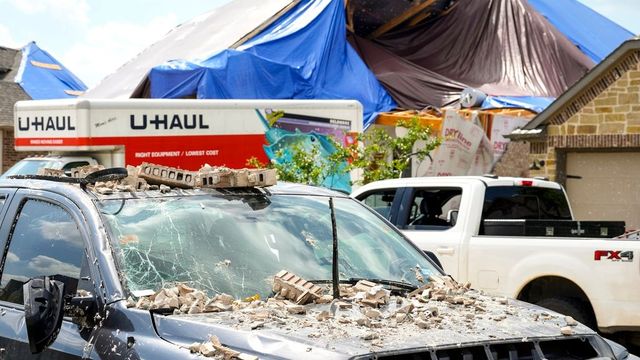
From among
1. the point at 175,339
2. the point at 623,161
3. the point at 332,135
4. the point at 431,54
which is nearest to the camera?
the point at 175,339

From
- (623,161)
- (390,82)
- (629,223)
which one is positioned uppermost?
(390,82)

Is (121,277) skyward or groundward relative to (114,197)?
groundward

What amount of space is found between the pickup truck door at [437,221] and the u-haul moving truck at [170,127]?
5.26m

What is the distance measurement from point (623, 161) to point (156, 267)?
1446cm

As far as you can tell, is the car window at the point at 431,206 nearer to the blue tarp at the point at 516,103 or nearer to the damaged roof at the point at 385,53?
the damaged roof at the point at 385,53

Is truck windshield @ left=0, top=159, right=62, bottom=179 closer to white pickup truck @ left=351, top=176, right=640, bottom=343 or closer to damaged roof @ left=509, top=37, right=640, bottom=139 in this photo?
white pickup truck @ left=351, top=176, right=640, bottom=343

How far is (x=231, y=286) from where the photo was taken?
4.40 m

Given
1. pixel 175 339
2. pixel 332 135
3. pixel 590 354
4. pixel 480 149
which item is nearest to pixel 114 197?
pixel 175 339

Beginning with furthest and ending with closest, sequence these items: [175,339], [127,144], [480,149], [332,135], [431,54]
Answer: [431,54], [480,149], [332,135], [127,144], [175,339]

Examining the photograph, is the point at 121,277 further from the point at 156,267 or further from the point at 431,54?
the point at 431,54

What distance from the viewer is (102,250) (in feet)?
14.0

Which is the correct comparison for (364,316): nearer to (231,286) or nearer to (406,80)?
(231,286)

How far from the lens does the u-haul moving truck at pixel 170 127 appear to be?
44.7 feet

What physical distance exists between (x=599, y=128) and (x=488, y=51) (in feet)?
32.6
